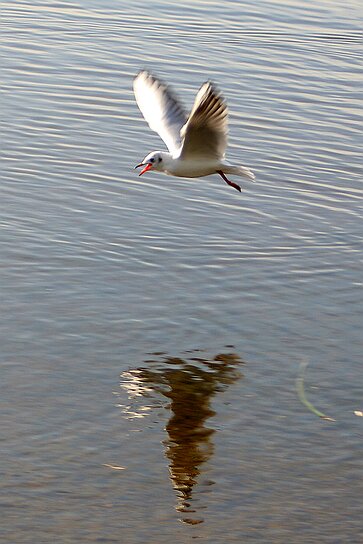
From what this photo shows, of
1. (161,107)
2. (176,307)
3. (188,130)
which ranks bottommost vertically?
(176,307)

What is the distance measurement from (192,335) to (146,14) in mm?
10524

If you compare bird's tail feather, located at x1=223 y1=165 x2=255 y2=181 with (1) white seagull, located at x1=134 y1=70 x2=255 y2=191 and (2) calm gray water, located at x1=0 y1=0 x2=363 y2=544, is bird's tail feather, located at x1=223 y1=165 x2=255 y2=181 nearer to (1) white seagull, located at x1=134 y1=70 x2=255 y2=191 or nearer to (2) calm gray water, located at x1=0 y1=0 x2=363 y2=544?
(1) white seagull, located at x1=134 y1=70 x2=255 y2=191

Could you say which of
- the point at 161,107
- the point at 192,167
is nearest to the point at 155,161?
the point at 192,167

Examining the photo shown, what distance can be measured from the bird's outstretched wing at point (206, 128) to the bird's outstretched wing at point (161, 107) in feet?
2.06

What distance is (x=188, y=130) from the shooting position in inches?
389

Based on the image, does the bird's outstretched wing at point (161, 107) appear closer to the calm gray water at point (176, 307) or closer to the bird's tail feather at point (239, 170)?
the bird's tail feather at point (239, 170)

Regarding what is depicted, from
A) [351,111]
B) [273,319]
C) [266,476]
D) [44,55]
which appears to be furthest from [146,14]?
[266,476]

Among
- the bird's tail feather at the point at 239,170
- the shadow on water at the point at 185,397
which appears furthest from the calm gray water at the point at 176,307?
the bird's tail feather at the point at 239,170

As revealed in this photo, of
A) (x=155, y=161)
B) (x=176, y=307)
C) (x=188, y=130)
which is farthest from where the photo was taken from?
(x=155, y=161)

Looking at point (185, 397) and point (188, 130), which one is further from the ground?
point (188, 130)

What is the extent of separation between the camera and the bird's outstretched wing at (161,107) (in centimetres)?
1090

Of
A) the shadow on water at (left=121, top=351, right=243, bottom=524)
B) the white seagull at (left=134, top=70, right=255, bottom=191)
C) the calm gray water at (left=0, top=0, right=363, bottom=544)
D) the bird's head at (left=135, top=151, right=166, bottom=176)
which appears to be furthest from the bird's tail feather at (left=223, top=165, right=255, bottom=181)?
the shadow on water at (left=121, top=351, right=243, bottom=524)

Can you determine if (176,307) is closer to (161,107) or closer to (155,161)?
(155,161)

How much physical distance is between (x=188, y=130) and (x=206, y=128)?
13 centimetres
